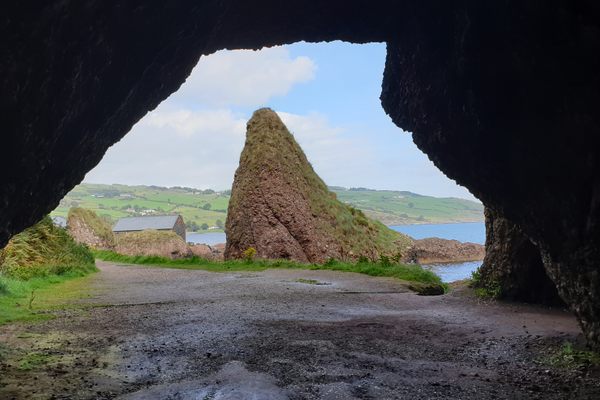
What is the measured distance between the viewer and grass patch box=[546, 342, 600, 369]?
577 cm

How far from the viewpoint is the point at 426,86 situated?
750 centimetres

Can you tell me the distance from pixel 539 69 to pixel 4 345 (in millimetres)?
7727

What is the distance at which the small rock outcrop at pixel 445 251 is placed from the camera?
3741 cm

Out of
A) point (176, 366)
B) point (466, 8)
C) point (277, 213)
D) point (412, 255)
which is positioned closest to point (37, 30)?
point (176, 366)

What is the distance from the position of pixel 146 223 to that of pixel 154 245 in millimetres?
19247

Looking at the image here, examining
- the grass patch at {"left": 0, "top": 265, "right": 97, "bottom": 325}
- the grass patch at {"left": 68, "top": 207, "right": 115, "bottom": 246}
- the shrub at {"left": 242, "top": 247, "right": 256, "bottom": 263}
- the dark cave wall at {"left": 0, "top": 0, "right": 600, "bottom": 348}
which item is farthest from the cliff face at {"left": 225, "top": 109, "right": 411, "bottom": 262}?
the dark cave wall at {"left": 0, "top": 0, "right": 600, "bottom": 348}

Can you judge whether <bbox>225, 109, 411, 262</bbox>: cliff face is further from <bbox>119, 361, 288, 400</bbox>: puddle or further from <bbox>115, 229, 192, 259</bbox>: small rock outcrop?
<bbox>119, 361, 288, 400</bbox>: puddle

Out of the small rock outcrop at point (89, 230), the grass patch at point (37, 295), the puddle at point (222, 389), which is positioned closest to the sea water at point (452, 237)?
the grass patch at point (37, 295)

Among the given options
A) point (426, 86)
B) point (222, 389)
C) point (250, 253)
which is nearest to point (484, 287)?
point (426, 86)

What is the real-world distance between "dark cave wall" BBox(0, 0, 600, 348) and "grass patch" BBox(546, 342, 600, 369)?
0.27 meters

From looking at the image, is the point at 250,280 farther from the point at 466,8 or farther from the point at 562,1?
the point at 562,1

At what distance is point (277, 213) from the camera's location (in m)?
26.0

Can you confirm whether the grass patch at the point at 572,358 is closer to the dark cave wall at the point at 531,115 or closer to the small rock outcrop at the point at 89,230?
the dark cave wall at the point at 531,115

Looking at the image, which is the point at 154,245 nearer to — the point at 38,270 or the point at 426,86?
the point at 38,270
